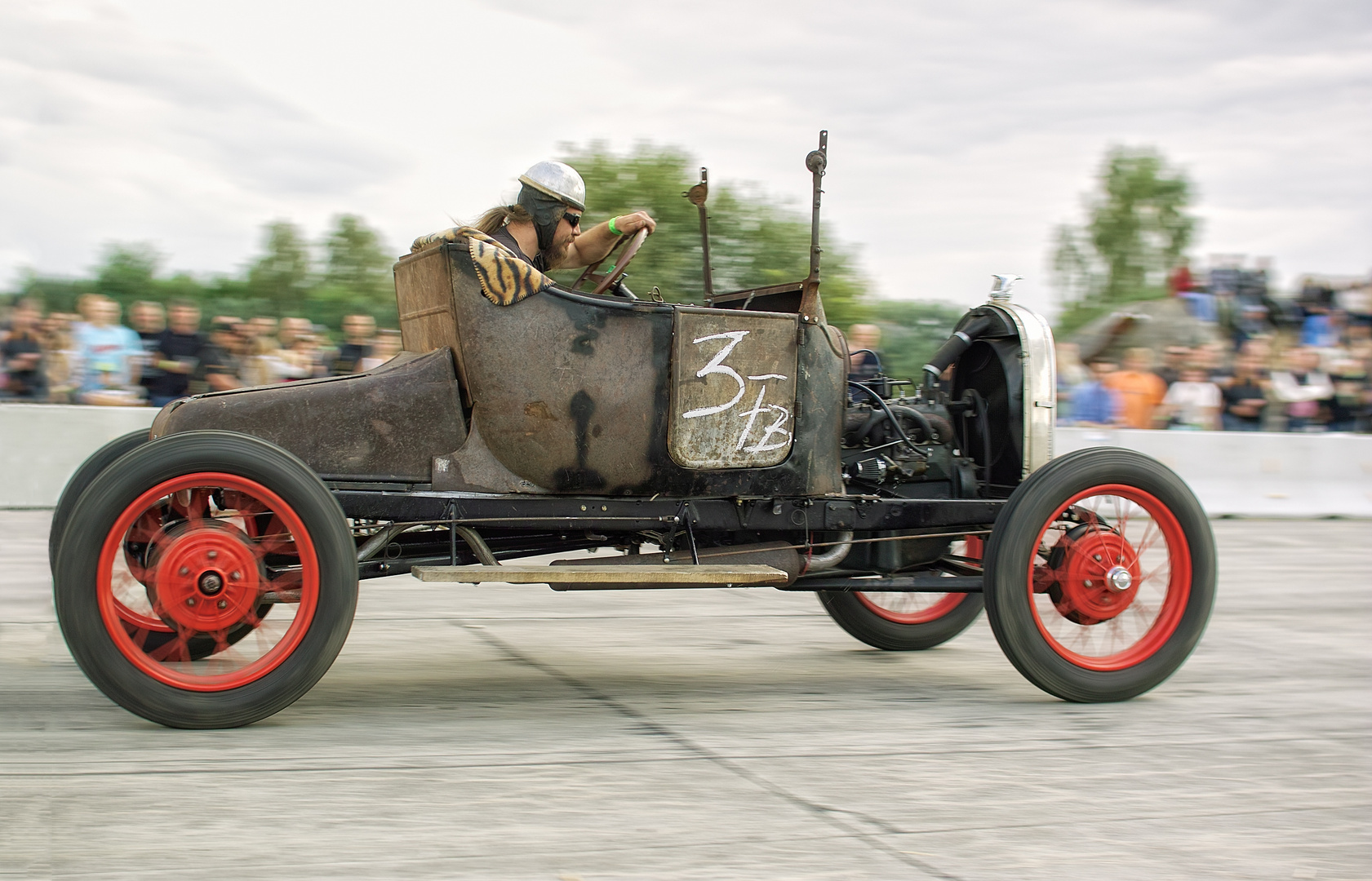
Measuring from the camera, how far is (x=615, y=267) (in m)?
4.79

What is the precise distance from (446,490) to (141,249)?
21598mm

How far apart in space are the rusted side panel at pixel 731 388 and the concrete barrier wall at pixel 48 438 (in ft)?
22.1

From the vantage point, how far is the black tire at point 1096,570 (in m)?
4.52

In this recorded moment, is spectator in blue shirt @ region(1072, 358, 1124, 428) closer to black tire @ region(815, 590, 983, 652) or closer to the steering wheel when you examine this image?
black tire @ region(815, 590, 983, 652)

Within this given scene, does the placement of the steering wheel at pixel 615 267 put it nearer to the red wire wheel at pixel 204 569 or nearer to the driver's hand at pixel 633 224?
the driver's hand at pixel 633 224

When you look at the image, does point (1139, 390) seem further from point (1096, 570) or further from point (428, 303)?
point (428, 303)

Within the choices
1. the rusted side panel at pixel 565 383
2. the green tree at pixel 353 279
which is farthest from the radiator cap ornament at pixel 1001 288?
the green tree at pixel 353 279

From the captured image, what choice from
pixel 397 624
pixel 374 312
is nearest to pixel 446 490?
pixel 397 624

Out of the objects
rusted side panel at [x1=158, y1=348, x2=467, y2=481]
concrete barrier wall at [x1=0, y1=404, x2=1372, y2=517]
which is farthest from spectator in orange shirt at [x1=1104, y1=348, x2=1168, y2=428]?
rusted side panel at [x1=158, y1=348, x2=467, y2=481]

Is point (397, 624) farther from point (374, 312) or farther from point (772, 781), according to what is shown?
point (374, 312)

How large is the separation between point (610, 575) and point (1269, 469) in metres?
10.00

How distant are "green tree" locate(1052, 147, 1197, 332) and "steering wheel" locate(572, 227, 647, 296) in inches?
1878

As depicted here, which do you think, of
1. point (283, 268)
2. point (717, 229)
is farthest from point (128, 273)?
point (717, 229)

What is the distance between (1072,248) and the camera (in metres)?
51.0
